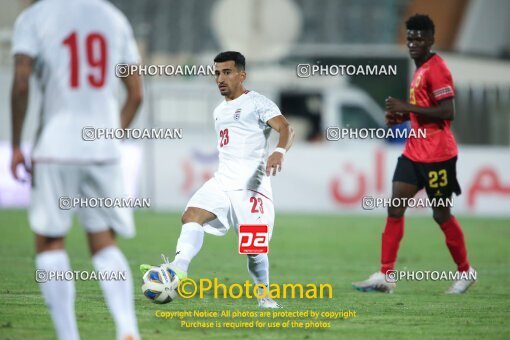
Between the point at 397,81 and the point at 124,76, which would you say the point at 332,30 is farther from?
the point at 124,76

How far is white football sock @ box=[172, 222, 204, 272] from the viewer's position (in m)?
8.76

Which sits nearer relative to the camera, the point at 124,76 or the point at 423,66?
the point at 124,76

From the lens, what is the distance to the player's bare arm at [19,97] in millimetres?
6312

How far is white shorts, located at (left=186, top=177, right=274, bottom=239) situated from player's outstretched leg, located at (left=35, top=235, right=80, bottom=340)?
8.80 feet

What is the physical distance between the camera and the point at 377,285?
34.0ft

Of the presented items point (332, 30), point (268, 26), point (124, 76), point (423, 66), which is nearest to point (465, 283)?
point (423, 66)

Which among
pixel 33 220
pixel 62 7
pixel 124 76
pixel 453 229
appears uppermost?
pixel 62 7

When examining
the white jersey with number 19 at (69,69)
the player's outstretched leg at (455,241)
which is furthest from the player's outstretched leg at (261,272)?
the white jersey with number 19 at (69,69)

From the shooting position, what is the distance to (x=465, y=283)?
34.3 feet

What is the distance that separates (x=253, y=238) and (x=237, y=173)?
1.88 ft

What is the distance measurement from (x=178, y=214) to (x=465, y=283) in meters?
11.4

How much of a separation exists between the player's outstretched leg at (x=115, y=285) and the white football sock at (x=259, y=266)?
2.48 meters

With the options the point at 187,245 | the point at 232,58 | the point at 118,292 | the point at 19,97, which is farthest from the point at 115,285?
the point at 232,58

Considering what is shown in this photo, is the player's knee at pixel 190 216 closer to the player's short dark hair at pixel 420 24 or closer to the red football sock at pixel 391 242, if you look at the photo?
the red football sock at pixel 391 242
